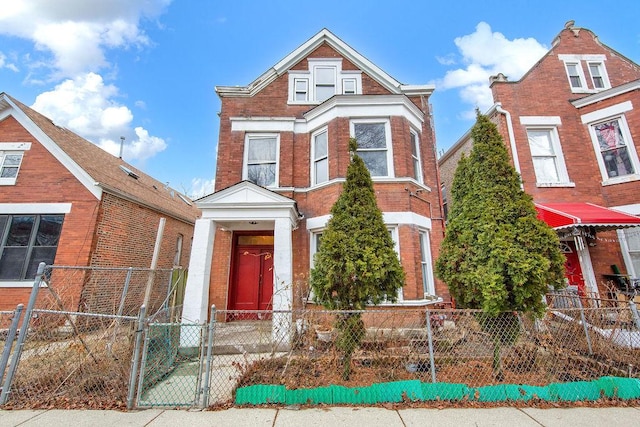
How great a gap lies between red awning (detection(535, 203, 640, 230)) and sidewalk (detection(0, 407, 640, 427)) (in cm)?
501

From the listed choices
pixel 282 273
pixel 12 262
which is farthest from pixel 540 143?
pixel 12 262

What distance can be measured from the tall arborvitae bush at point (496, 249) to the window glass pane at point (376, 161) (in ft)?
11.2

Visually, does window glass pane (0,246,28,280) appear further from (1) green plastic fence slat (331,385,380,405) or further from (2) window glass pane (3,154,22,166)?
(1) green plastic fence slat (331,385,380,405)

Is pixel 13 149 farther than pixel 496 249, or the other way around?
pixel 13 149

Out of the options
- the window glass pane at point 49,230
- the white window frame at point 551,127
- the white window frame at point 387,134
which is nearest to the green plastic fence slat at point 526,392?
the white window frame at point 387,134

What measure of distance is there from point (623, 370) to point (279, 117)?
10700 mm

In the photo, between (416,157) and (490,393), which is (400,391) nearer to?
(490,393)

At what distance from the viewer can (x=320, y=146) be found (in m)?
9.68

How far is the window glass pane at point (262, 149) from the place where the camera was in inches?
387

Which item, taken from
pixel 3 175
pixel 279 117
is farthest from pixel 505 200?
pixel 3 175

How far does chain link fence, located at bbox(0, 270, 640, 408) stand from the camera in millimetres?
4020

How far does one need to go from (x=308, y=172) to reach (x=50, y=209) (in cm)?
884

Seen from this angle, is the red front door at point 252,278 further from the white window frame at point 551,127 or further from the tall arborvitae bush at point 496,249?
the white window frame at point 551,127

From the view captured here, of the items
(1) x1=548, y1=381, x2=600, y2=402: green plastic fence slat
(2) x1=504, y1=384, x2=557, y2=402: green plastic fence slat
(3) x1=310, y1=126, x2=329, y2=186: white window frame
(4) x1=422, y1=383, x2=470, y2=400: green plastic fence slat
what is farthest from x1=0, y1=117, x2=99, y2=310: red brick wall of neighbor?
(1) x1=548, y1=381, x2=600, y2=402: green plastic fence slat
